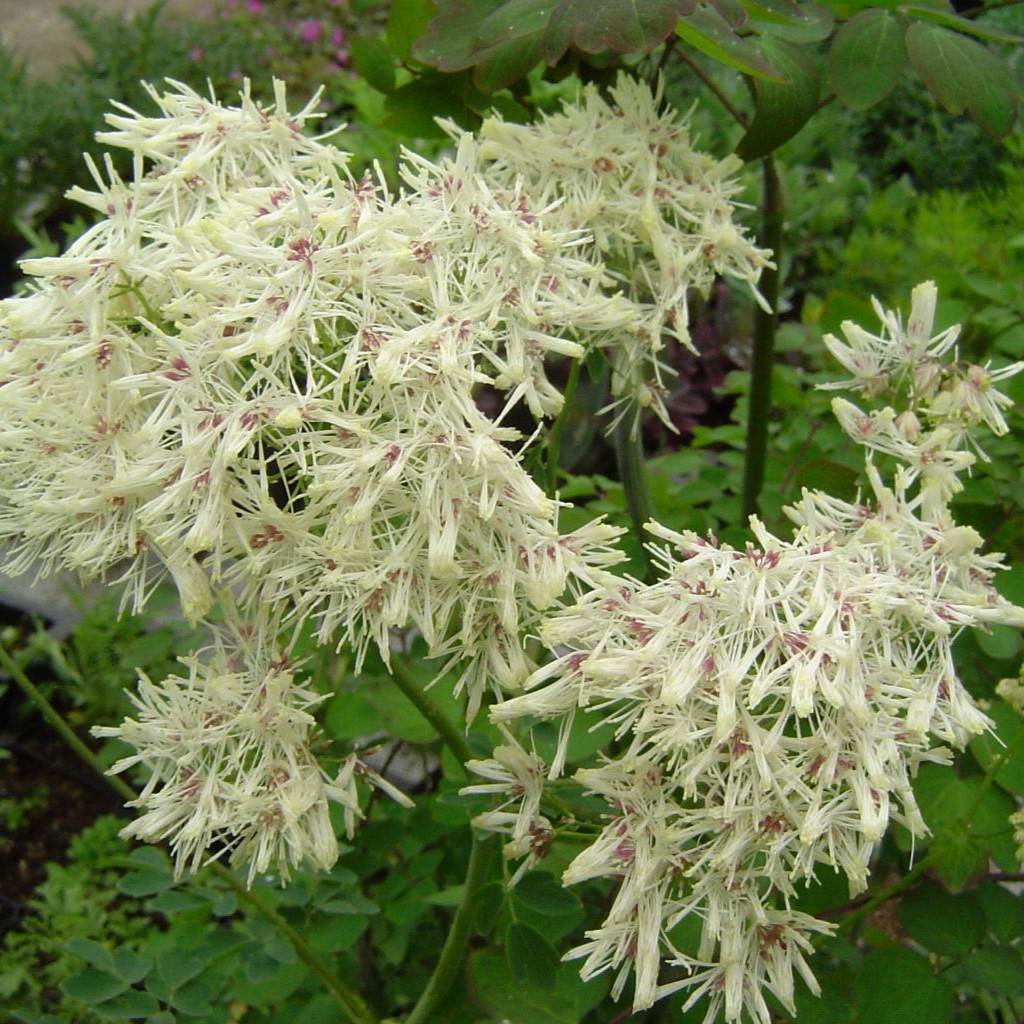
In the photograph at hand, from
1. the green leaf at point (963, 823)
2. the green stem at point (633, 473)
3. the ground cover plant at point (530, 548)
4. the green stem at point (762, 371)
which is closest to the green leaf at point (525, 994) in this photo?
the ground cover plant at point (530, 548)

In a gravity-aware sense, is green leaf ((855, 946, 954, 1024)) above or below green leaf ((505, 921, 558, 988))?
below

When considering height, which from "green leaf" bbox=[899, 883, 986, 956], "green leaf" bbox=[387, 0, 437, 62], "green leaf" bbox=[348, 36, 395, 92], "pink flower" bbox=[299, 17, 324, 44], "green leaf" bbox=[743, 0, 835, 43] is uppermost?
"green leaf" bbox=[387, 0, 437, 62]

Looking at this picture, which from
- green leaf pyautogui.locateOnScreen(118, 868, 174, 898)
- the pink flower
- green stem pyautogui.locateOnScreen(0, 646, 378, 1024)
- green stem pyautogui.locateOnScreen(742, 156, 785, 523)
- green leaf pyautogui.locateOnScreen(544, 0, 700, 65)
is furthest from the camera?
the pink flower

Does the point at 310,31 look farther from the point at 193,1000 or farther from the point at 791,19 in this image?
the point at 193,1000

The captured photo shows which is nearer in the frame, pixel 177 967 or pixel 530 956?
→ pixel 530 956

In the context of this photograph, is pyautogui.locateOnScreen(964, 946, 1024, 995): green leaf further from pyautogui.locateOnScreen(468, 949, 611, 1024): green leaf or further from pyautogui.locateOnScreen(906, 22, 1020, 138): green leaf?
pyautogui.locateOnScreen(906, 22, 1020, 138): green leaf

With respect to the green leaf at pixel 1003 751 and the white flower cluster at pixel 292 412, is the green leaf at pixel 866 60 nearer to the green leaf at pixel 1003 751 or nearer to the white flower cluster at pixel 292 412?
the white flower cluster at pixel 292 412

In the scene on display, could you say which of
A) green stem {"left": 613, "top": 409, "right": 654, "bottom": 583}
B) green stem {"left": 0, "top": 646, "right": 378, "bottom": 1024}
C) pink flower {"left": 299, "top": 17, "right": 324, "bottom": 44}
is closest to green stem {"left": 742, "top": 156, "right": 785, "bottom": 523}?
green stem {"left": 613, "top": 409, "right": 654, "bottom": 583}

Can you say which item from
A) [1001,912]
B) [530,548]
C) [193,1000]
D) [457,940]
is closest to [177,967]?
[193,1000]
